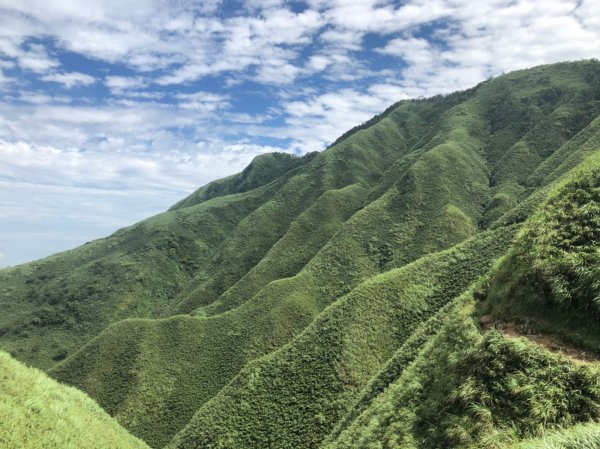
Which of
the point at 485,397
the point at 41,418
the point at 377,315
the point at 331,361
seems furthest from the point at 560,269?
the point at 377,315

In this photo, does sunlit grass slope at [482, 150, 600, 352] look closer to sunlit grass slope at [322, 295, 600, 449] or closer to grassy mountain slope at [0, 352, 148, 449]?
sunlit grass slope at [322, 295, 600, 449]

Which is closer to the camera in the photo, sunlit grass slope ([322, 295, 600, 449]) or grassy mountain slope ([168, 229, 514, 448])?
sunlit grass slope ([322, 295, 600, 449])

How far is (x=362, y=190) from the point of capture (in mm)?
182375

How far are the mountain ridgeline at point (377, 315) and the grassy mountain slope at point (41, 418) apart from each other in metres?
0.31

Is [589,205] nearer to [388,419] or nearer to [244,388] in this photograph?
[388,419]

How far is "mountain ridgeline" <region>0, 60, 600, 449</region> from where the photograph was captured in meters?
22.8

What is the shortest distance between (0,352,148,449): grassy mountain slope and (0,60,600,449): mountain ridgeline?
31 cm

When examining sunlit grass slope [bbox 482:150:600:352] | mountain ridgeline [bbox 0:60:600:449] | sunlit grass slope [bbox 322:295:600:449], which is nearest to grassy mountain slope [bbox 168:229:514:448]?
mountain ridgeline [bbox 0:60:600:449]

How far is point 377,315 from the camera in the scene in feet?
234

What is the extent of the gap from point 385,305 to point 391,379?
101 ft

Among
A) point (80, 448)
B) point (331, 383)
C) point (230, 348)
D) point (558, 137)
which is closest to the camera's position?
point (80, 448)

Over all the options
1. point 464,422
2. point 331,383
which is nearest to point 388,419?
point 464,422

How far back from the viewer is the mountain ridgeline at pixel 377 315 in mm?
22781

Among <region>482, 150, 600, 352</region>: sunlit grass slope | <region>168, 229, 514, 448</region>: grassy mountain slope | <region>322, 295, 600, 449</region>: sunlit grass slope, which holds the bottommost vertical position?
<region>168, 229, 514, 448</region>: grassy mountain slope
